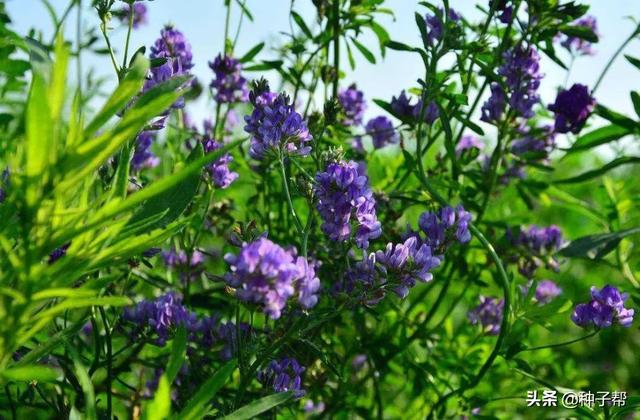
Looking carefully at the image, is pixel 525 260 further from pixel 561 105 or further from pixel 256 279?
pixel 256 279

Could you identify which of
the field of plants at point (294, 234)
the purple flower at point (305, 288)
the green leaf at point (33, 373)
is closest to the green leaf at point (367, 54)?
the field of plants at point (294, 234)

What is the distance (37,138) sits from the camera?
0.95 m

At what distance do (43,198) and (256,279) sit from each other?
0.29 m

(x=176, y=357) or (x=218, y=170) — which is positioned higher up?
(x=218, y=170)

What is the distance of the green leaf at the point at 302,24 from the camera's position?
7.31 feet

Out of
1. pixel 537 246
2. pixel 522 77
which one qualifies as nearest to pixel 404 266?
pixel 522 77

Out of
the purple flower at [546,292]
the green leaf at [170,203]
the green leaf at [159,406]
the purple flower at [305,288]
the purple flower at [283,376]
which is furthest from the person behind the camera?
the purple flower at [546,292]

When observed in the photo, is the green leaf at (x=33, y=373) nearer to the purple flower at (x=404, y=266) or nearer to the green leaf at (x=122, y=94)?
the green leaf at (x=122, y=94)

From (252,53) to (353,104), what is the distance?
1.05 ft

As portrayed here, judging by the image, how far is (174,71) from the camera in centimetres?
166

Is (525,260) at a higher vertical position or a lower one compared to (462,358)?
higher

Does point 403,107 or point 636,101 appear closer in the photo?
point 636,101

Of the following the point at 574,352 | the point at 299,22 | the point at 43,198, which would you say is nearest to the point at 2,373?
the point at 43,198

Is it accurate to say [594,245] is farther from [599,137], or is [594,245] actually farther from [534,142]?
[534,142]
